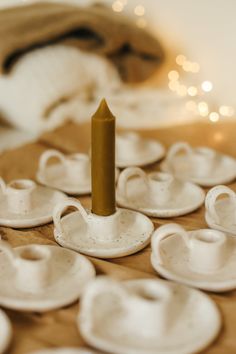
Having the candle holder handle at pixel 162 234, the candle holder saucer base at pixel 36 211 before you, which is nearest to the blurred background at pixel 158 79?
the candle holder saucer base at pixel 36 211

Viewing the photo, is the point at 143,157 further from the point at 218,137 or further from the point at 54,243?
the point at 54,243

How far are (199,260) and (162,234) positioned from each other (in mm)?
79

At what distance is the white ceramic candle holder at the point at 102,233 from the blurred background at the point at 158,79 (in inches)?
29.7

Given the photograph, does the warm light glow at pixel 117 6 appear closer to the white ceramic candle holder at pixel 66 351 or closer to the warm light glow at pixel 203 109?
the warm light glow at pixel 203 109

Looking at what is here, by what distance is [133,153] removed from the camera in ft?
5.28

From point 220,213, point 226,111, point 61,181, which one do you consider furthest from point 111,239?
point 226,111

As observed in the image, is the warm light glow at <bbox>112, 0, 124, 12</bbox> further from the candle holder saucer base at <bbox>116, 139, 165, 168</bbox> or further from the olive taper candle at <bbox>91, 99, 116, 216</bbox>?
the olive taper candle at <bbox>91, 99, 116, 216</bbox>

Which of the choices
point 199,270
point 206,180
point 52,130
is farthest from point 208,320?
point 52,130

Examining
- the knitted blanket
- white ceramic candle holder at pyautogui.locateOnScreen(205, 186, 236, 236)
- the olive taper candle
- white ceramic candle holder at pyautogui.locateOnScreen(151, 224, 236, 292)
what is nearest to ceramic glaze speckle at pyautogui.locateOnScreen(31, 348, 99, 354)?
white ceramic candle holder at pyautogui.locateOnScreen(151, 224, 236, 292)

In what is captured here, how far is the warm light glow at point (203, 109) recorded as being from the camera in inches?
84.4

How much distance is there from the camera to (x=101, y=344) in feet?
2.60

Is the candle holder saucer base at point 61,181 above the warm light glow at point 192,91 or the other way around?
above

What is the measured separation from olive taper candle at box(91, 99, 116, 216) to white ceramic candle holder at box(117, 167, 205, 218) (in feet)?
0.60

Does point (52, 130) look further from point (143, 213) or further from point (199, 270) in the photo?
point (199, 270)
